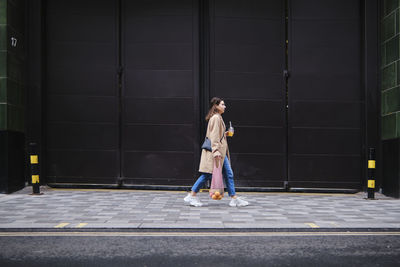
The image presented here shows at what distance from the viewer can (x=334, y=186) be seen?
9.33m

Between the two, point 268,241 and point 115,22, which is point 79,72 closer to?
point 115,22

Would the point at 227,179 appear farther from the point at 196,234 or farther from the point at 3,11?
the point at 3,11

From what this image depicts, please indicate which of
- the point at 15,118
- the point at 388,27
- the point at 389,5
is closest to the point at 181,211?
the point at 15,118

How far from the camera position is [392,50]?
8727 mm

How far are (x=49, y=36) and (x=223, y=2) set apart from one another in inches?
160

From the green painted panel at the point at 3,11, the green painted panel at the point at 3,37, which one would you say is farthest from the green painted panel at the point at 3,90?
the green painted panel at the point at 3,11

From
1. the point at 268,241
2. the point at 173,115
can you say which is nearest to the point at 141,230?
the point at 268,241

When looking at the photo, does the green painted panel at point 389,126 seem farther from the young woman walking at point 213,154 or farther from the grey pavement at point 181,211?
the young woman walking at point 213,154

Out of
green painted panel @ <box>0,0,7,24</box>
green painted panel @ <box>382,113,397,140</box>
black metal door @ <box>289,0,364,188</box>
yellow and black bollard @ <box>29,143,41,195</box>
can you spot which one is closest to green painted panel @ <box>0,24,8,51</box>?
green painted panel @ <box>0,0,7,24</box>

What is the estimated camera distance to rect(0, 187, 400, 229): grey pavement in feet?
17.6

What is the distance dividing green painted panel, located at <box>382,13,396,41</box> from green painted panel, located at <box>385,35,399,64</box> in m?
0.13

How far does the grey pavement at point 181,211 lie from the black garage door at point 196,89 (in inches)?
28.9

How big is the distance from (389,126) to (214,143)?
168 inches

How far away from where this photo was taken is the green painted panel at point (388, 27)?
8648mm
